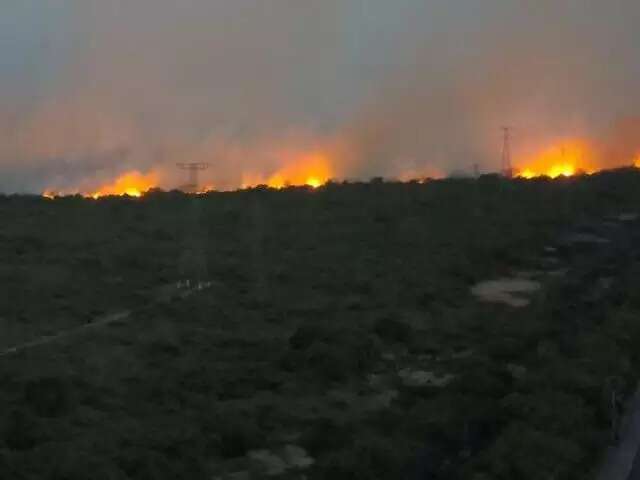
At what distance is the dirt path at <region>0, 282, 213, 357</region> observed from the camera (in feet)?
117

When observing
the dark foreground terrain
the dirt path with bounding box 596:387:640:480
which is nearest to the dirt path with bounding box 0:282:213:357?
the dark foreground terrain

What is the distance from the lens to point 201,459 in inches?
904

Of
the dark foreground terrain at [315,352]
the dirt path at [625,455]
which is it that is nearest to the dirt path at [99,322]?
the dark foreground terrain at [315,352]

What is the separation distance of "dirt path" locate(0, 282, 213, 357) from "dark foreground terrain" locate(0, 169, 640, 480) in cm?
36

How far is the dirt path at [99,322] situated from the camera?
35.7 m

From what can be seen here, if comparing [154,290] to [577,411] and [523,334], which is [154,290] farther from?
[577,411]

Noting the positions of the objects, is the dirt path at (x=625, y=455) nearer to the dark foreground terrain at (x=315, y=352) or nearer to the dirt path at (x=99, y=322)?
the dark foreground terrain at (x=315, y=352)

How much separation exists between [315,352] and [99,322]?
1170 centimetres

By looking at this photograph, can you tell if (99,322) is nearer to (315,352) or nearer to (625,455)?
(315,352)

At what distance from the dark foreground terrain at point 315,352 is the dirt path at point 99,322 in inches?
14.1

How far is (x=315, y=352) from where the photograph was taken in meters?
33.8

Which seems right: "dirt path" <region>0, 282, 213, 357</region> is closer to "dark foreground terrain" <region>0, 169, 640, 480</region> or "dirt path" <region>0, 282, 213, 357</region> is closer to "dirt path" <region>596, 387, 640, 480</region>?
"dark foreground terrain" <region>0, 169, 640, 480</region>

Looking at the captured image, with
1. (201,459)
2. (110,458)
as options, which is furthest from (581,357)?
(110,458)

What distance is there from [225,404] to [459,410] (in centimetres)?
594
